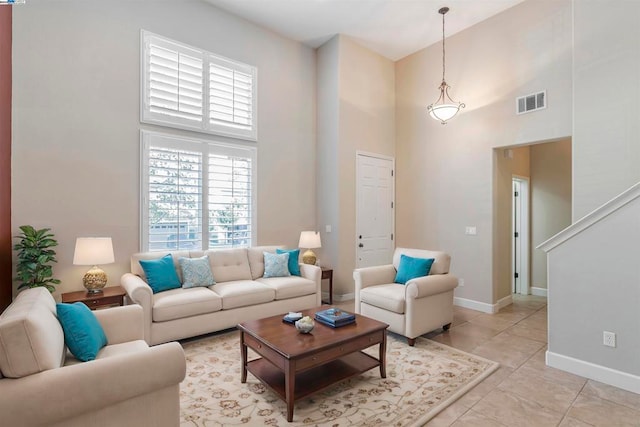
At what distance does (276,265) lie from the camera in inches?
180

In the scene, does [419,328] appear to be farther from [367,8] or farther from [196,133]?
[367,8]

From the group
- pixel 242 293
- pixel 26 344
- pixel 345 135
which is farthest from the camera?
pixel 345 135

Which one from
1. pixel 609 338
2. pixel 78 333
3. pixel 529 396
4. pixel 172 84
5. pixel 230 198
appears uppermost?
pixel 172 84

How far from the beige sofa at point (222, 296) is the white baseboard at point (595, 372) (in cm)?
271

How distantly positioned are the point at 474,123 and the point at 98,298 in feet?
17.8

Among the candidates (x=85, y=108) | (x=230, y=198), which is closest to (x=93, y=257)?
(x=85, y=108)

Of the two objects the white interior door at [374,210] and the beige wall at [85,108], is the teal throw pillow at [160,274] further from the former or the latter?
the white interior door at [374,210]

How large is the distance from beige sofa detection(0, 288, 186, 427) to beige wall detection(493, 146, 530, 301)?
4634 mm

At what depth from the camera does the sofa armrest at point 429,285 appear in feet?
11.4

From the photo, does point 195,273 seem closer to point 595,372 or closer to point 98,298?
point 98,298

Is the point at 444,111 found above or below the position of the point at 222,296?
above

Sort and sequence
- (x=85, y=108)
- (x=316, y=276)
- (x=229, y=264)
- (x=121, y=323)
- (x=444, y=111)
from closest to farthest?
(x=121, y=323), (x=85, y=108), (x=229, y=264), (x=316, y=276), (x=444, y=111)

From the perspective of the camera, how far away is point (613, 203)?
2.68m

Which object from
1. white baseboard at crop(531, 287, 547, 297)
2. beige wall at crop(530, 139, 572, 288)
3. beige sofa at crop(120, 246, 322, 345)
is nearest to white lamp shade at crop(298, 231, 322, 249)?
beige sofa at crop(120, 246, 322, 345)
